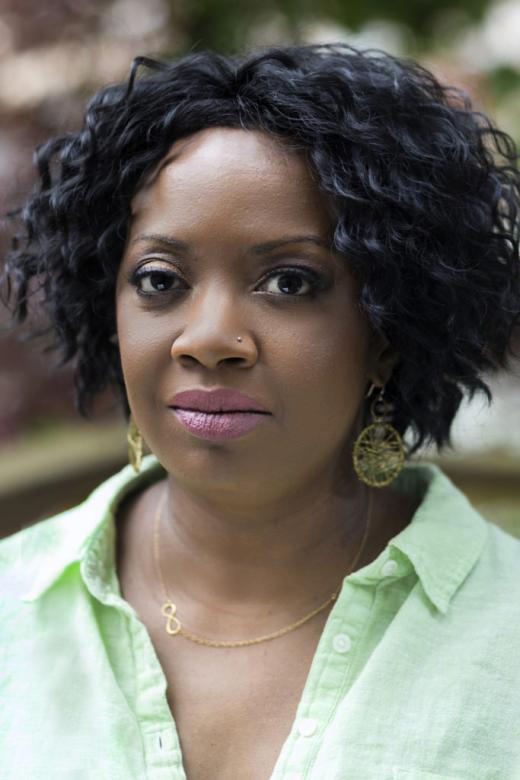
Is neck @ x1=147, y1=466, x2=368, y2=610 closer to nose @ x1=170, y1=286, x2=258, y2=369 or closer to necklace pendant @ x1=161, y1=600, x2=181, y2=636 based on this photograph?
necklace pendant @ x1=161, y1=600, x2=181, y2=636

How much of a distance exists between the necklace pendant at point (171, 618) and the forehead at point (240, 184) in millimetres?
692

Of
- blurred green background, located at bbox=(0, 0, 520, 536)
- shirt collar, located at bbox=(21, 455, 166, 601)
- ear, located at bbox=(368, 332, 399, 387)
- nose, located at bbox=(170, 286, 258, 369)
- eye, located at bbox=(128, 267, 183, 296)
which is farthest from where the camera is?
blurred green background, located at bbox=(0, 0, 520, 536)

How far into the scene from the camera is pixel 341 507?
2010 mm

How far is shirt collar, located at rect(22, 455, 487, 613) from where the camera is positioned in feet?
6.23

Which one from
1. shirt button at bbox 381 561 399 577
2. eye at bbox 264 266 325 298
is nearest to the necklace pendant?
shirt button at bbox 381 561 399 577

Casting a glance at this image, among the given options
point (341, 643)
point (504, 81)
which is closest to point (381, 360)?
point (341, 643)

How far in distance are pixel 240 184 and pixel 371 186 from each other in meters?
0.20

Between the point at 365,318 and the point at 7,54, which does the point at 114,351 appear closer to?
the point at 365,318

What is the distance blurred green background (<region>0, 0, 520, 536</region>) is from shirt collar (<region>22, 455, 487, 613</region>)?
134cm

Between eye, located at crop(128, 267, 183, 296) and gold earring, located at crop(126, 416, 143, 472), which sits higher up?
eye, located at crop(128, 267, 183, 296)

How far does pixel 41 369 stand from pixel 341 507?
2144mm

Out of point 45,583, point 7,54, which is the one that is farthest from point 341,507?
point 7,54

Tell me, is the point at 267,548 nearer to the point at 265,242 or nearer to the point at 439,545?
the point at 439,545

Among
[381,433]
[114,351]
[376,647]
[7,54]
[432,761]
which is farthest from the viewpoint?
[7,54]
